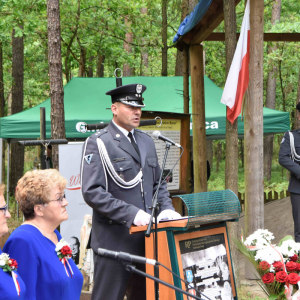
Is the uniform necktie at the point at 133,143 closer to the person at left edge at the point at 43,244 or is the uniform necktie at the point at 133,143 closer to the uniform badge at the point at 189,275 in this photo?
the person at left edge at the point at 43,244

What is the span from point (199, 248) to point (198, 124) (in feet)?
10.1

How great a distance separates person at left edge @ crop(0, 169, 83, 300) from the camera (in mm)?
2123

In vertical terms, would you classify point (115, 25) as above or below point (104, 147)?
above

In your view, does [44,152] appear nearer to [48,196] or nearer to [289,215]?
[48,196]

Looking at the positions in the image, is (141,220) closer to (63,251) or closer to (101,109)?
(63,251)

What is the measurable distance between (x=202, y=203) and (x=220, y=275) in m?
0.47

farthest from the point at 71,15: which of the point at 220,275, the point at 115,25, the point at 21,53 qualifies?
the point at 220,275

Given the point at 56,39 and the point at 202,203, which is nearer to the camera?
the point at 202,203

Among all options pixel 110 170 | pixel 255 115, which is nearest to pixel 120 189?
pixel 110 170

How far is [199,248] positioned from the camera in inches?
99.6

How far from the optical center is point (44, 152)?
174 inches

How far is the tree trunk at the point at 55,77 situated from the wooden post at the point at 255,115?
9.33 ft

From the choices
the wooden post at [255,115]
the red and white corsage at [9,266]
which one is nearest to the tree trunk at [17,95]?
the wooden post at [255,115]

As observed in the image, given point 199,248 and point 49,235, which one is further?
point 199,248
